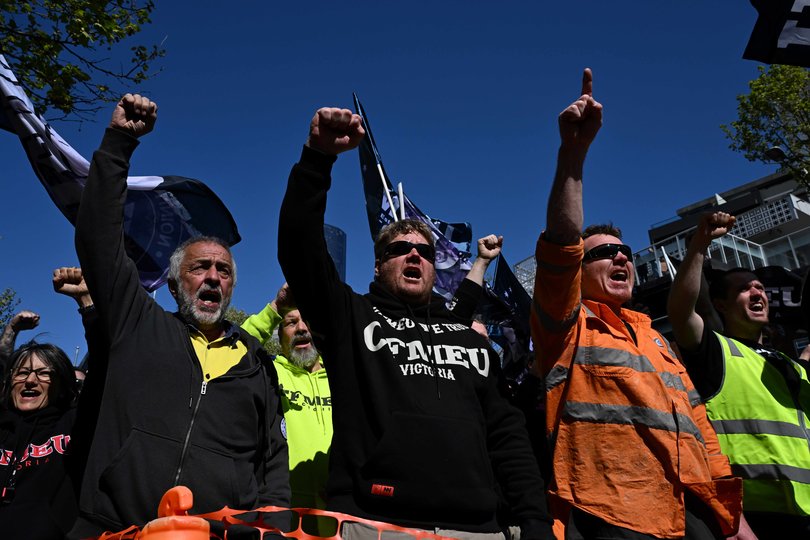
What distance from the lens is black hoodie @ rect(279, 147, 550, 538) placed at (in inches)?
83.2

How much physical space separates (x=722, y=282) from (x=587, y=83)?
2317 millimetres

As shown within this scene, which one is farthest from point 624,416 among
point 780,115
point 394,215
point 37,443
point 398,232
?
point 780,115

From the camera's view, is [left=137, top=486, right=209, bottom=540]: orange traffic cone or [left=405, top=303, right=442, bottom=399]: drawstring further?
[left=405, top=303, right=442, bottom=399]: drawstring

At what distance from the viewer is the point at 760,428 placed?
10.7ft

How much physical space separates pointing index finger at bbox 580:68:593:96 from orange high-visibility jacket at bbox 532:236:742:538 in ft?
1.94

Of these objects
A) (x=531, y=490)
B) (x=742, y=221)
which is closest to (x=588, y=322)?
(x=531, y=490)

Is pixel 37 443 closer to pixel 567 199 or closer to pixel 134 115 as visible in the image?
pixel 134 115

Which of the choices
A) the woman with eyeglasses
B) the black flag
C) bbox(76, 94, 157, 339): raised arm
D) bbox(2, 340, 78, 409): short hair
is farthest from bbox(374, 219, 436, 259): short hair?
the black flag

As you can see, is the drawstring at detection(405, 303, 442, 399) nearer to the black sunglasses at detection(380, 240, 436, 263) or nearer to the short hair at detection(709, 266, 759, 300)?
the black sunglasses at detection(380, 240, 436, 263)

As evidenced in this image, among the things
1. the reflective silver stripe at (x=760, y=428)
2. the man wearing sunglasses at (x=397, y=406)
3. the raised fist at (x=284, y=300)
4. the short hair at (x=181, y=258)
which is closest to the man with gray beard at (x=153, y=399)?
the short hair at (x=181, y=258)

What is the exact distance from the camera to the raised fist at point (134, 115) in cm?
260

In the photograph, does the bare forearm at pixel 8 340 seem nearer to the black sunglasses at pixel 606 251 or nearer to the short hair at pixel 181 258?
the short hair at pixel 181 258

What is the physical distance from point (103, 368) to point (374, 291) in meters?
1.18

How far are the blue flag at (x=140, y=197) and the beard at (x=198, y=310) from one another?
5.60 feet
